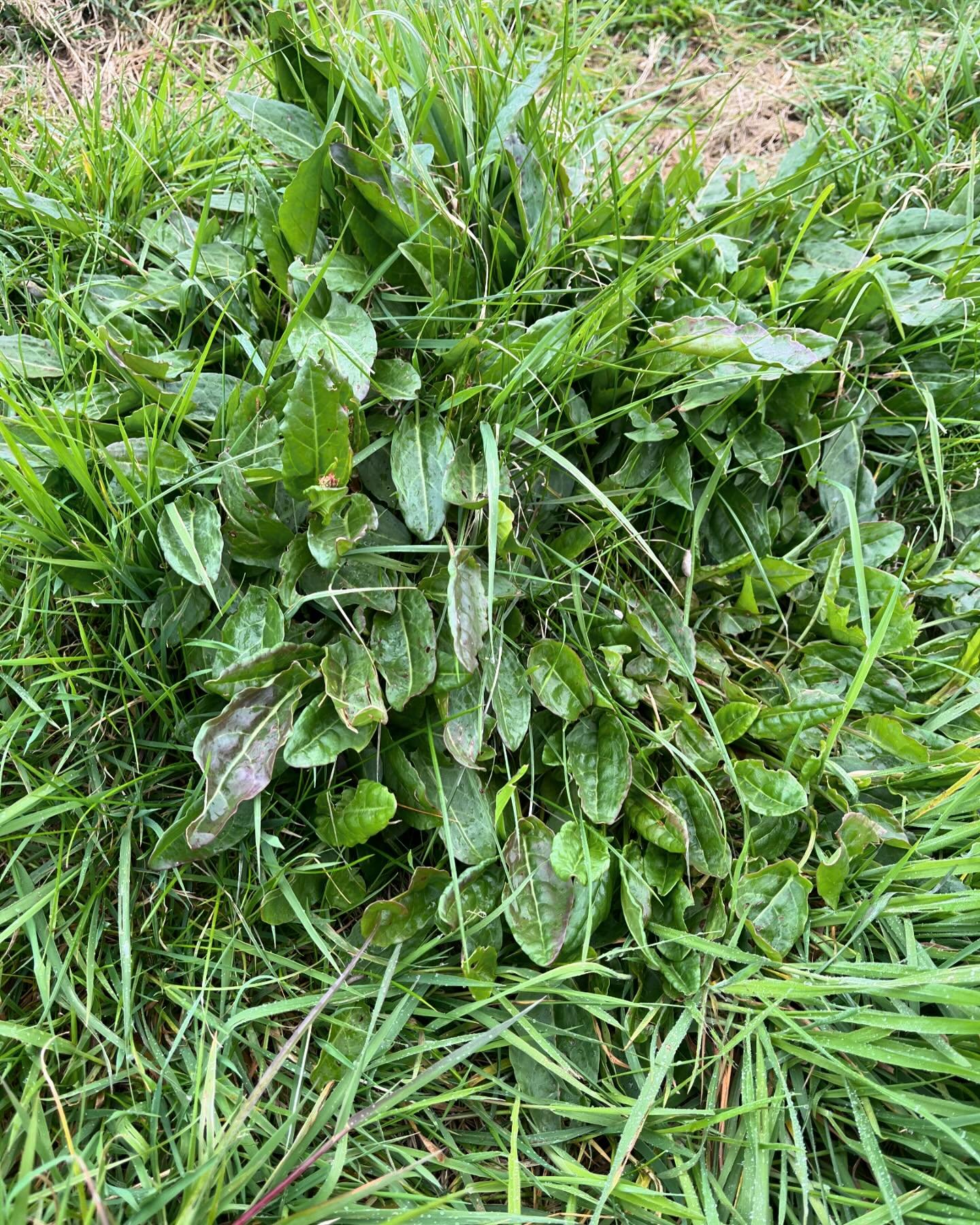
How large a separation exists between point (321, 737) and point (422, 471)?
48cm

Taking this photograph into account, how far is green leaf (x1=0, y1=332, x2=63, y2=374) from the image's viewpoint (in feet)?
4.91

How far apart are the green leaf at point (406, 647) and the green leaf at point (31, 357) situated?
2.61ft

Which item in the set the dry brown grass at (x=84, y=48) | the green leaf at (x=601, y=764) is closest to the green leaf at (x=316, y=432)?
the green leaf at (x=601, y=764)

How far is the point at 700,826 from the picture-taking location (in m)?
1.41

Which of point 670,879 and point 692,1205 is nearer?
point 692,1205

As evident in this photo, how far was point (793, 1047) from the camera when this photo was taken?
1.28 meters

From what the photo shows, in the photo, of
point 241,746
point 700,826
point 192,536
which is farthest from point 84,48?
point 700,826

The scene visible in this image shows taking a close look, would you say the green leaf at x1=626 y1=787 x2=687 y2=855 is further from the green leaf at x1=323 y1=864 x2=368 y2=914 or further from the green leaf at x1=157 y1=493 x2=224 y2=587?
the green leaf at x1=157 y1=493 x2=224 y2=587

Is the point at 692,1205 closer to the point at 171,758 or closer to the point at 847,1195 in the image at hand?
the point at 847,1195

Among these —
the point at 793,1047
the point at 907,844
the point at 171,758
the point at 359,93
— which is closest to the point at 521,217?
the point at 359,93

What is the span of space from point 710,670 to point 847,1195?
0.87m

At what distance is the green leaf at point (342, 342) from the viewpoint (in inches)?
53.8

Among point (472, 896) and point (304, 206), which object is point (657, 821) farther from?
point (304, 206)

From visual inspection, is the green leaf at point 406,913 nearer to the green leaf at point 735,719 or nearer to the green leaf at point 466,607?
the green leaf at point 466,607
